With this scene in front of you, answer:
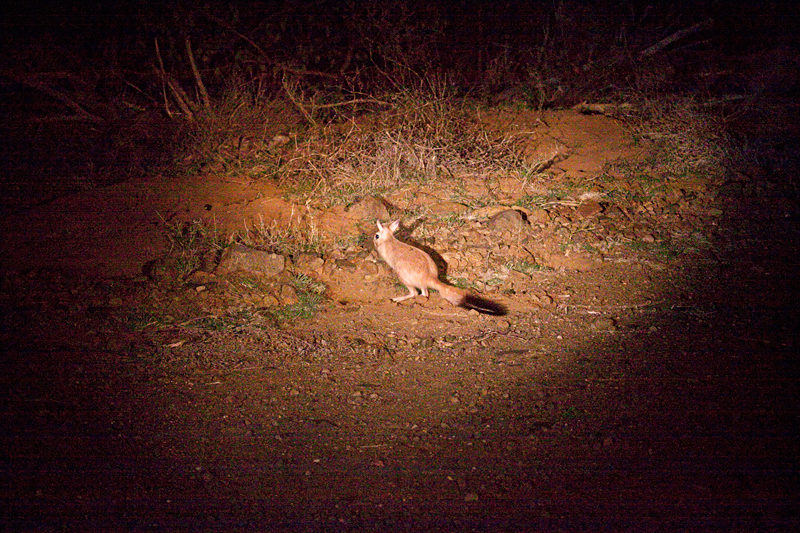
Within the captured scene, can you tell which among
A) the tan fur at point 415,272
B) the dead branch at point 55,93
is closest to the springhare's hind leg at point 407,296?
the tan fur at point 415,272

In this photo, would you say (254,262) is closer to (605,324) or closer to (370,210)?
(370,210)

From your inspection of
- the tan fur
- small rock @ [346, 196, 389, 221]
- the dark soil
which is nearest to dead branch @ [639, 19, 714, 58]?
the dark soil

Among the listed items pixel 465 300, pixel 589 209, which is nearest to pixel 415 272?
pixel 465 300

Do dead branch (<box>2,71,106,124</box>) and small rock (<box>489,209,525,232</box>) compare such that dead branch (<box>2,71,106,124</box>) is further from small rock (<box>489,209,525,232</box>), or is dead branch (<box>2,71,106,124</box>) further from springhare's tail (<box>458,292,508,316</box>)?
springhare's tail (<box>458,292,508,316</box>)

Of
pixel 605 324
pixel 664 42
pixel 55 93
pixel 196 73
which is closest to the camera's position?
pixel 605 324

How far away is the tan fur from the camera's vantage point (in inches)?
216

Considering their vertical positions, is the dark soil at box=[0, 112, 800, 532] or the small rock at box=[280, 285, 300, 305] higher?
the dark soil at box=[0, 112, 800, 532]

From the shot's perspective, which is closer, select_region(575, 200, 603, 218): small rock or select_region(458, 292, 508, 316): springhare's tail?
select_region(458, 292, 508, 316): springhare's tail

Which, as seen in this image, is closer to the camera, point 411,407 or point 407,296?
point 411,407

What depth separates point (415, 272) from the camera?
555cm

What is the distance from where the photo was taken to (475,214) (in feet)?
22.9

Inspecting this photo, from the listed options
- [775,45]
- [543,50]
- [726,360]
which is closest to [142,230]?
[726,360]

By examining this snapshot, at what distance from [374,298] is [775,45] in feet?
34.0

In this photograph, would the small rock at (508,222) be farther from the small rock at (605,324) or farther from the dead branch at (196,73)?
the dead branch at (196,73)
